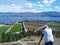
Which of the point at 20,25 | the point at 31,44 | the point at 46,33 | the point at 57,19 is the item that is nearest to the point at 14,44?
the point at 31,44

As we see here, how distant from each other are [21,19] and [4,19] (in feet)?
12.1

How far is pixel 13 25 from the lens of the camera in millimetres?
27328

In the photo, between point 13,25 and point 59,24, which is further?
point 13,25

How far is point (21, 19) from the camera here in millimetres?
23875

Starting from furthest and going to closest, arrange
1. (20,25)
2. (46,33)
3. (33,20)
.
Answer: (20,25) < (33,20) < (46,33)

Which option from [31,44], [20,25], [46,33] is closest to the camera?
[46,33]

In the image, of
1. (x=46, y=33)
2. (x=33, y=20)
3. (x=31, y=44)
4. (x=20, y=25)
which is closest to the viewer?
(x=46, y=33)

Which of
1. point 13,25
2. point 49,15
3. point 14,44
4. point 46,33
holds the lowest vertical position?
point 13,25

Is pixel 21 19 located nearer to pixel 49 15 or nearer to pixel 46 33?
pixel 49 15

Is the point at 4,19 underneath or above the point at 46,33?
underneath

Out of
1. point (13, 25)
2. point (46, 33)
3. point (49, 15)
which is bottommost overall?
point (13, 25)

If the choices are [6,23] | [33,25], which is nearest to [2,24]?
[6,23]

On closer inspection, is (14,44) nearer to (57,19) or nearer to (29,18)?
(57,19)

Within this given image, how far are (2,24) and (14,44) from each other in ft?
73.7
